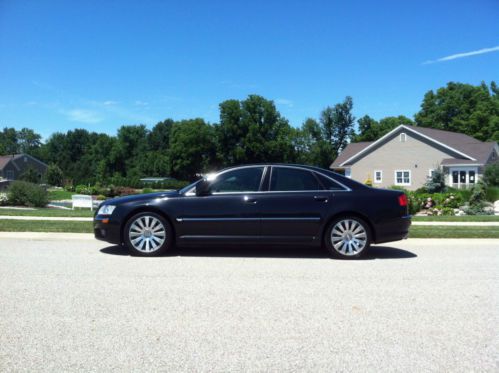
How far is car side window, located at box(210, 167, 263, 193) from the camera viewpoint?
7816mm

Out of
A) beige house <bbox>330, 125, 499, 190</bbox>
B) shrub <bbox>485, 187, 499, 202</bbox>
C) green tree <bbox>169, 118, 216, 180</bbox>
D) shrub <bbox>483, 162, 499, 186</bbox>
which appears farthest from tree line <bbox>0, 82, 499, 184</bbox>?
shrub <bbox>485, 187, 499, 202</bbox>

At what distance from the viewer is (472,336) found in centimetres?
395

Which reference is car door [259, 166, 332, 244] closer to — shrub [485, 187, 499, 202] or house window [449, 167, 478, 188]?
shrub [485, 187, 499, 202]

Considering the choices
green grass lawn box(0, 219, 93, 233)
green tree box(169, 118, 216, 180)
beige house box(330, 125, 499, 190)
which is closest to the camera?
green grass lawn box(0, 219, 93, 233)

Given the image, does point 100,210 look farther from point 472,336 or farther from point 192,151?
point 192,151

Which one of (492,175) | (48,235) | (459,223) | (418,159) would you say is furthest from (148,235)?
(418,159)

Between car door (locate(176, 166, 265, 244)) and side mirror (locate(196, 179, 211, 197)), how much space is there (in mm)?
53

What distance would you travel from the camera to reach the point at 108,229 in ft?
25.6

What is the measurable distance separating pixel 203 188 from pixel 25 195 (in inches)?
707

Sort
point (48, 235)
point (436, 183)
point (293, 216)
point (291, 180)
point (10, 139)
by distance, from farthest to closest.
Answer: point (10, 139)
point (436, 183)
point (48, 235)
point (291, 180)
point (293, 216)

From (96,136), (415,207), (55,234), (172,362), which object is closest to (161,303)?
(172,362)

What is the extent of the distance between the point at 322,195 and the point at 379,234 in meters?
1.14

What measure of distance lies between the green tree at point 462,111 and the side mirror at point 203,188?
64.2 m

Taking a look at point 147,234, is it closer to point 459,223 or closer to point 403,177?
point 459,223
